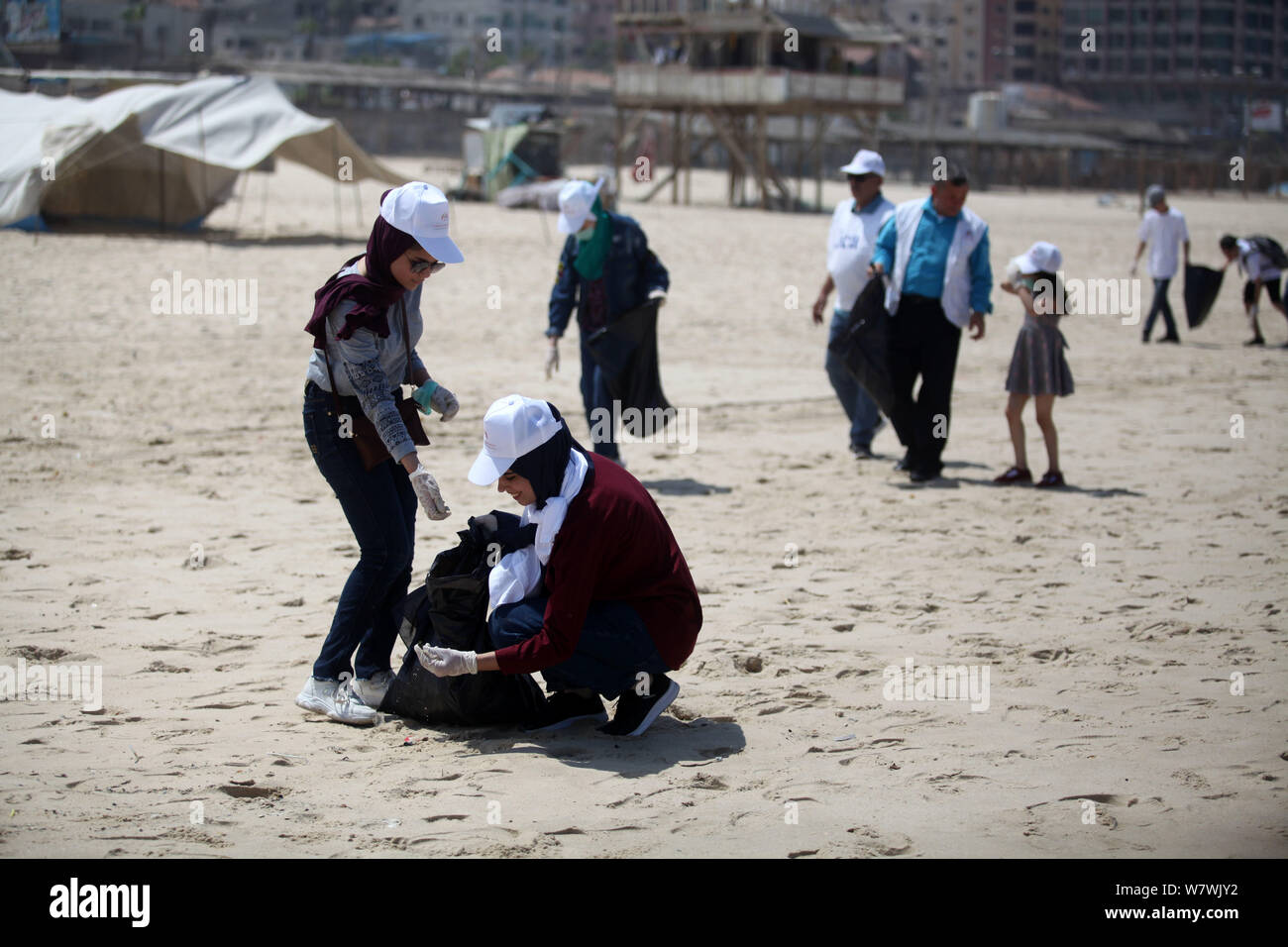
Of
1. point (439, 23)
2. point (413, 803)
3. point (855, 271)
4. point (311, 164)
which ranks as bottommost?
point (413, 803)

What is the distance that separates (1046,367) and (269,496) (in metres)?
4.28

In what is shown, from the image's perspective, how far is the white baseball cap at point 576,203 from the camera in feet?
23.0

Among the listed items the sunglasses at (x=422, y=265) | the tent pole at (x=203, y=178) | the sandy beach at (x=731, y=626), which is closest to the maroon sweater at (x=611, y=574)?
the sandy beach at (x=731, y=626)

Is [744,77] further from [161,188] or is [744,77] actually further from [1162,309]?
[1162,309]

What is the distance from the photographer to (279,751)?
393 centimetres

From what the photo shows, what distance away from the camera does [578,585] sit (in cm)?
373

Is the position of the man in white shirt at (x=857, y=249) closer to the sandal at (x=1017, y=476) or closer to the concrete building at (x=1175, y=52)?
the sandal at (x=1017, y=476)

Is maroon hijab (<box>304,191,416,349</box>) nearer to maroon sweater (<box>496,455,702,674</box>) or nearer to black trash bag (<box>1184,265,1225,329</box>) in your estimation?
maroon sweater (<box>496,455,702,674</box>)

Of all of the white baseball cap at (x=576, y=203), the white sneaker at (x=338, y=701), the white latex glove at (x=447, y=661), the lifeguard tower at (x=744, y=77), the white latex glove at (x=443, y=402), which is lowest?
the white sneaker at (x=338, y=701)

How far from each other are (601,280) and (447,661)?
3.88 m

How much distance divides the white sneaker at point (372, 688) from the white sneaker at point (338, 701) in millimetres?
47

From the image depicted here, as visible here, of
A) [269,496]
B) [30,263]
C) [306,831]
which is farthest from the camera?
[30,263]
